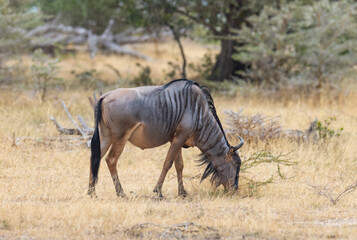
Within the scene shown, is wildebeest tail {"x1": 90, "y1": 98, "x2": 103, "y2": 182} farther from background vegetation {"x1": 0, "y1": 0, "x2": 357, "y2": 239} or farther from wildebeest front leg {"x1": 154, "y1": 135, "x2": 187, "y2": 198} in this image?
wildebeest front leg {"x1": 154, "y1": 135, "x2": 187, "y2": 198}

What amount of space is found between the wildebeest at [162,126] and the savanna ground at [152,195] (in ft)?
1.18

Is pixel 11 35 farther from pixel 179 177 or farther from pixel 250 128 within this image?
pixel 179 177

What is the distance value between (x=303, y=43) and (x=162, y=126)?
26.3 ft

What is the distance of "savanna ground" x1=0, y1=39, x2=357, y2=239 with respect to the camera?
5.42 metres

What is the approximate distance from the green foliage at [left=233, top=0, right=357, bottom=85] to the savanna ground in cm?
189

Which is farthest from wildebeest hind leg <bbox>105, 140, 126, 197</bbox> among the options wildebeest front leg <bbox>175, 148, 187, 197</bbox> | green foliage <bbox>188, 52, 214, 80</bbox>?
green foliage <bbox>188, 52, 214, 80</bbox>

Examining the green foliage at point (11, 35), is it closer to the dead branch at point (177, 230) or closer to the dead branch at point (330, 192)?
the dead branch at point (330, 192)

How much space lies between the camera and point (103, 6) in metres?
17.1

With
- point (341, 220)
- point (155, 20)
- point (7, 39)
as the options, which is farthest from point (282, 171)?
point (155, 20)

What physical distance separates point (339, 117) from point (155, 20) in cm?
660

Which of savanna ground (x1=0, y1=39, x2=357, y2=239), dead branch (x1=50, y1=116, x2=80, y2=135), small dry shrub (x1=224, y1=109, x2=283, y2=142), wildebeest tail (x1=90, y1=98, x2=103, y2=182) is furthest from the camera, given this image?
dead branch (x1=50, y1=116, x2=80, y2=135)

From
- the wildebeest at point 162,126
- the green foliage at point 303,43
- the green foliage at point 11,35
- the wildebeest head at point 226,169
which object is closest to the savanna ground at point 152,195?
the wildebeest head at point 226,169

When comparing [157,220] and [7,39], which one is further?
[7,39]

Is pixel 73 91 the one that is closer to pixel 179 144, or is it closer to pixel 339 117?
pixel 339 117
